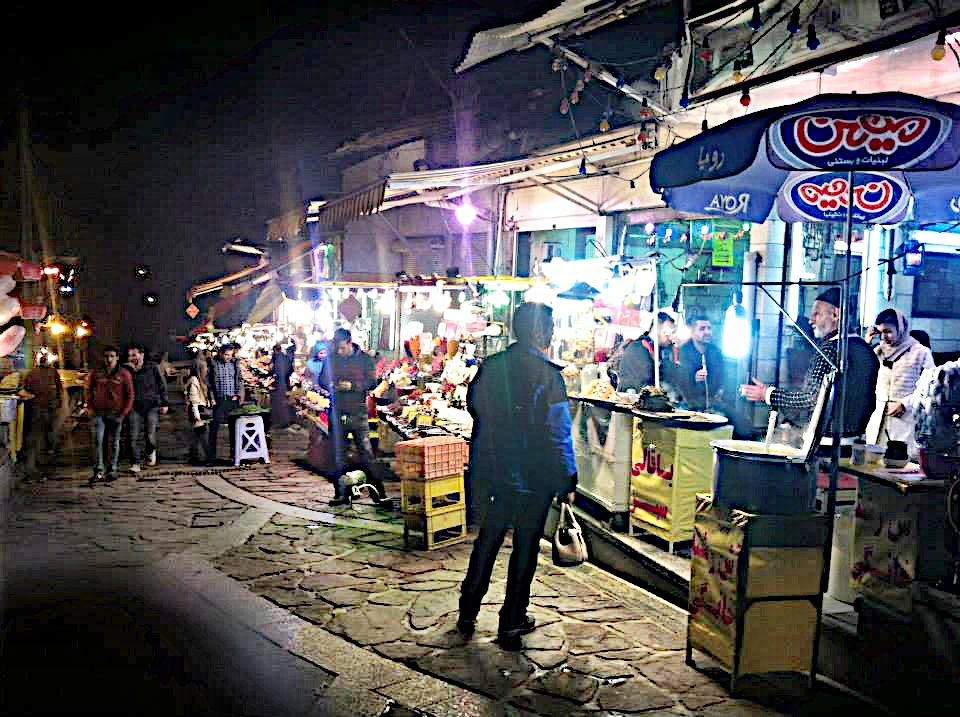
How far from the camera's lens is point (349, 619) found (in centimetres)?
710

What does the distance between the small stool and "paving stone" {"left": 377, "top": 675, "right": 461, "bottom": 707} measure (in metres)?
9.77

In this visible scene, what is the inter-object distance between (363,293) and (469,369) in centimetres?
609

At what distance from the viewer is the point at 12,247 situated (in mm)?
30562

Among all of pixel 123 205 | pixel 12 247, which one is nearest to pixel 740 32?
pixel 12 247

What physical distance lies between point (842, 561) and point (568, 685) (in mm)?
2580

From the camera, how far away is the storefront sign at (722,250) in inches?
473

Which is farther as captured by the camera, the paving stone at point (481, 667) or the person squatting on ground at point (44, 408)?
the person squatting on ground at point (44, 408)

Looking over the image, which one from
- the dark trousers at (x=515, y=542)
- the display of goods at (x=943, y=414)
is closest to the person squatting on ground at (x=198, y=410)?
the dark trousers at (x=515, y=542)

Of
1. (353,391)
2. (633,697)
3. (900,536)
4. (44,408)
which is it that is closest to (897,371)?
(900,536)

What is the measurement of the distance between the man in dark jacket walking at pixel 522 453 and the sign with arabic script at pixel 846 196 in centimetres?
326

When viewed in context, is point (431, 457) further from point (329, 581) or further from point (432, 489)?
point (329, 581)

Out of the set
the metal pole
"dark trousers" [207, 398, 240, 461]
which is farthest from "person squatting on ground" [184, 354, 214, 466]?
the metal pole

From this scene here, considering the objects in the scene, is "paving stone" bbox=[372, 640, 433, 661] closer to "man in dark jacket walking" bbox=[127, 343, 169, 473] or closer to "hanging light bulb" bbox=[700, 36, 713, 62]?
"hanging light bulb" bbox=[700, 36, 713, 62]

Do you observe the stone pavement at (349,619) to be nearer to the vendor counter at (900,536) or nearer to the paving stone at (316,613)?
the paving stone at (316,613)
